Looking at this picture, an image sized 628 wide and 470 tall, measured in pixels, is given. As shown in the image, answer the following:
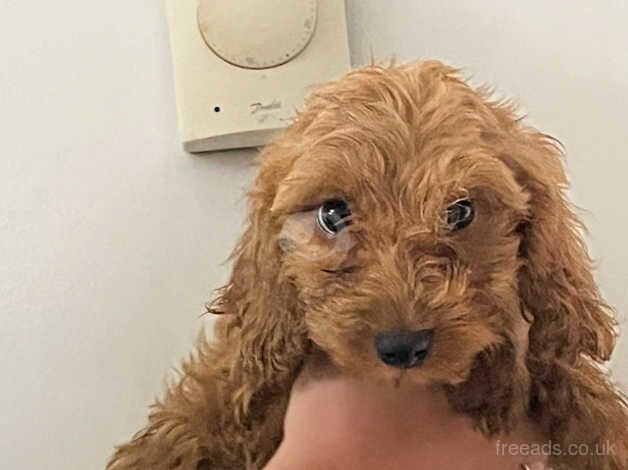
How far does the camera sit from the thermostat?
1.62 m

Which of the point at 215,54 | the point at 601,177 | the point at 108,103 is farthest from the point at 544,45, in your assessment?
the point at 108,103

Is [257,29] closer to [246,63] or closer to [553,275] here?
[246,63]

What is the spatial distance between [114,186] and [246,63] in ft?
0.85

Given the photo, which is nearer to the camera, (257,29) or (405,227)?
(405,227)

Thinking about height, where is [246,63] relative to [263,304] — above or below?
above

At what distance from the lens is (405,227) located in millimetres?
1168

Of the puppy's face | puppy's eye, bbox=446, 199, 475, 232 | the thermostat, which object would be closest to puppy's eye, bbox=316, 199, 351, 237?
the puppy's face

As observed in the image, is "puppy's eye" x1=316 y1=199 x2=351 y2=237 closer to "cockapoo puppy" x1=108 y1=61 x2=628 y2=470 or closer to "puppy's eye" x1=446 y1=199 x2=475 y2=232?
"cockapoo puppy" x1=108 y1=61 x2=628 y2=470

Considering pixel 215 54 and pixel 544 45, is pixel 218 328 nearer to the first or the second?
pixel 215 54

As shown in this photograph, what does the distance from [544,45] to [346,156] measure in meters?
0.68

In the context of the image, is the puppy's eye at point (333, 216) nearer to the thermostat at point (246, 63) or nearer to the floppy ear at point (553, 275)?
the floppy ear at point (553, 275)

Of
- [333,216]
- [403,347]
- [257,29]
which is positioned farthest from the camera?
[257,29]

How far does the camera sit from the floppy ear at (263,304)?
1269 millimetres

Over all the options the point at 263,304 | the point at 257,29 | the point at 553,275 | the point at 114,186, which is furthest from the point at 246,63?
the point at 553,275
